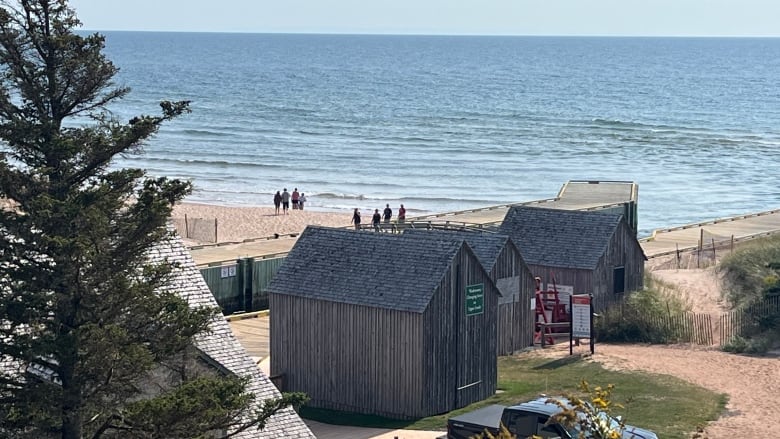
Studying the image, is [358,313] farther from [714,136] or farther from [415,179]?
[714,136]

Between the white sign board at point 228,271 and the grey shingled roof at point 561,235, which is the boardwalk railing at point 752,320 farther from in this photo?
the white sign board at point 228,271

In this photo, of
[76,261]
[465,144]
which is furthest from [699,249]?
[465,144]

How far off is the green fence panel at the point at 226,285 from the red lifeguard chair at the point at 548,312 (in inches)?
322

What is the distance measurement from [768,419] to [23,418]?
1490cm

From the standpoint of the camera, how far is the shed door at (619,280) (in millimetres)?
33688

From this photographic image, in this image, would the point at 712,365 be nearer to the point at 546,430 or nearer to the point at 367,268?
the point at 367,268

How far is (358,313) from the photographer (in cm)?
2484

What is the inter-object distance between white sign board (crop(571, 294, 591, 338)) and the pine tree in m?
16.5

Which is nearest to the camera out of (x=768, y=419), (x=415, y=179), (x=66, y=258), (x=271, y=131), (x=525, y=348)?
(x=66, y=258)

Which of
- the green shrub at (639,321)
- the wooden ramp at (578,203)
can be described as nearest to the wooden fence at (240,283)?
the green shrub at (639,321)

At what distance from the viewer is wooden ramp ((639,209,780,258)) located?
46906mm

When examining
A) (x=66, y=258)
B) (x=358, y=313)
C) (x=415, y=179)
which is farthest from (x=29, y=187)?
(x=415, y=179)

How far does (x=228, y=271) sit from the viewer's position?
34844 millimetres

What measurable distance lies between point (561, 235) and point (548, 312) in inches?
90.7
